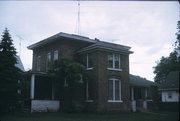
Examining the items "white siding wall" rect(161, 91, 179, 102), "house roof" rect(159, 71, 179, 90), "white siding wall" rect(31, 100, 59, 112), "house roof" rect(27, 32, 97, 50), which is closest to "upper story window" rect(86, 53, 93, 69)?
"house roof" rect(27, 32, 97, 50)

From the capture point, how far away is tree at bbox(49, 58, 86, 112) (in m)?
21.9

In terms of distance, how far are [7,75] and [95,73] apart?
314 inches

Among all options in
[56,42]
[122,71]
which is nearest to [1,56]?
[56,42]

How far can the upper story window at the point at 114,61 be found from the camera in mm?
24844

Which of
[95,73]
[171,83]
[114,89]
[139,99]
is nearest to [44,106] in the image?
[95,73]

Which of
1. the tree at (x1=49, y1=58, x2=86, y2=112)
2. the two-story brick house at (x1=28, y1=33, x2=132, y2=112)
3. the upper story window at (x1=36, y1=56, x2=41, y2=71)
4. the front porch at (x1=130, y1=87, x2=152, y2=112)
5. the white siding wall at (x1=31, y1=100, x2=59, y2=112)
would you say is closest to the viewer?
the tree at (x1=49, y1=58, x2=86, y2=112)

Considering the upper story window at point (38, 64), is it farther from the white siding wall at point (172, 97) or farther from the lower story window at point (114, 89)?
the white siding wall at point (172, 97)

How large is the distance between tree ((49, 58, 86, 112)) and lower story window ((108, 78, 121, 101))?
2749 millimetres

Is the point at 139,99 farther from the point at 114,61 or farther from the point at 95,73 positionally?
the point at 95,73

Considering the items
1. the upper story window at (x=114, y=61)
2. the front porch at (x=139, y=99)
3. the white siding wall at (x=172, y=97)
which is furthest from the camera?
the white siding wall at (x=172, y=97)

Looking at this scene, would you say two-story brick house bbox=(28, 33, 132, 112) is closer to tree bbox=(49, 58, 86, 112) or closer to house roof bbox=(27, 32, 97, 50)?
house roof bbox=(27, 32, 97, 50)

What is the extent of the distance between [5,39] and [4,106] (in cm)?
515

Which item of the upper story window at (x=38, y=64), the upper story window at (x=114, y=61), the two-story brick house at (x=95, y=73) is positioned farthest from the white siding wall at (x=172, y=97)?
the upper story window at (x=38, y=64)

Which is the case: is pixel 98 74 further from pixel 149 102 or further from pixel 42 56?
pixel 149 102
